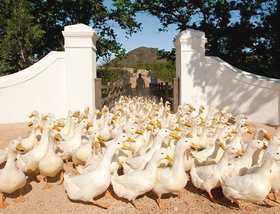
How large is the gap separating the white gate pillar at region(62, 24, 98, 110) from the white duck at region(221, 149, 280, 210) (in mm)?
5528

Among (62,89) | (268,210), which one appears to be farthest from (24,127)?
(268,210)

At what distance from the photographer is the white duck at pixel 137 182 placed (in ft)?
10.3

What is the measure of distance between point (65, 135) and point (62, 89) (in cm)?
298

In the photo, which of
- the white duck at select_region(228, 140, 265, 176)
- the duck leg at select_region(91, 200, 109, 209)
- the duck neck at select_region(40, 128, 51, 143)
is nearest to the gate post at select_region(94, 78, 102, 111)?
the duck neck at select_region(40, 128, 51, 143)

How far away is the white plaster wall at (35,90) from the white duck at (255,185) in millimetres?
6290

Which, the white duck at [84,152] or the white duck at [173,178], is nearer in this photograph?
the white duck at [173,178]

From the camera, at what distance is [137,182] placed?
313 cm

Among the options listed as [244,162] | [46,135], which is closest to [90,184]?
[46,135]

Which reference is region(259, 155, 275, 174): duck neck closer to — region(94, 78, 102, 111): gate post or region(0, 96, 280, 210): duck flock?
region(0, 96, 280, 210): duck flock

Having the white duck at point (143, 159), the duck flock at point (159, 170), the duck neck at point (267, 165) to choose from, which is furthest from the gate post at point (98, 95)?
the duck neck at point (267, 165)

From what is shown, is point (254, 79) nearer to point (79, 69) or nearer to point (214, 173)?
point (214, 173)

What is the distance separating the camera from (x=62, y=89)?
789 centimetres

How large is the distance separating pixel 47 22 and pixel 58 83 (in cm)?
574

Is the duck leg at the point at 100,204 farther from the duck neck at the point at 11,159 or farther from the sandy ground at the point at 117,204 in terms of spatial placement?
the duck neck at the point at 11,159
